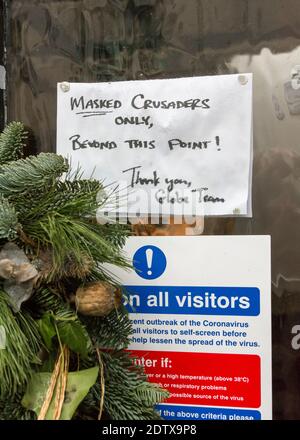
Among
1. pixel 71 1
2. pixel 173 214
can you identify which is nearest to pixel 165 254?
pixel 173 214

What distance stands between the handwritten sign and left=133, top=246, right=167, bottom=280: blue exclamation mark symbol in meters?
0.10

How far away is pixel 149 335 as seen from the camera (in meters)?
1.31

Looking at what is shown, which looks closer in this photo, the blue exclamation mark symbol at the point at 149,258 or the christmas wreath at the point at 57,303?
the christmas wreath at the point at 57,303

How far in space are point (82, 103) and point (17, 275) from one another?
23.2 inches

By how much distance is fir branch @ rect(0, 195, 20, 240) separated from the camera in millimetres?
931

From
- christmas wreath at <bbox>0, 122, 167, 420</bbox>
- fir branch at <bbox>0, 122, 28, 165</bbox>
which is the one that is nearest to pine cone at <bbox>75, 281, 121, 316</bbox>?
christmas wreath at <bbox>0, 122, 167, 420</bbox>

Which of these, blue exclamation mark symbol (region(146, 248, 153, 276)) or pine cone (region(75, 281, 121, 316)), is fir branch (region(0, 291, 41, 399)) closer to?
pine cone (region(75, 281, 121, 316))

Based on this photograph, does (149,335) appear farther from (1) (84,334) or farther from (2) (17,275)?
(2) (17,275)

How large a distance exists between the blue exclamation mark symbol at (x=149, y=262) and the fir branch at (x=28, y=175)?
38cm

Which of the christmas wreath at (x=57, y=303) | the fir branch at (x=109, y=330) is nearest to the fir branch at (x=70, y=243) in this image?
the christmas wreath at (x=57, y=303)

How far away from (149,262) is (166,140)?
0.30 metres

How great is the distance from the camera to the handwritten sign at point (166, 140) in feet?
4.21

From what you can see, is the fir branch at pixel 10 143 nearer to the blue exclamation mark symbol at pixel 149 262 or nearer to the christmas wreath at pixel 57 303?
the christmas wreath at pixel 57 303

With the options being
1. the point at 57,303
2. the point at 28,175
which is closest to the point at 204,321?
the point at 57,303
